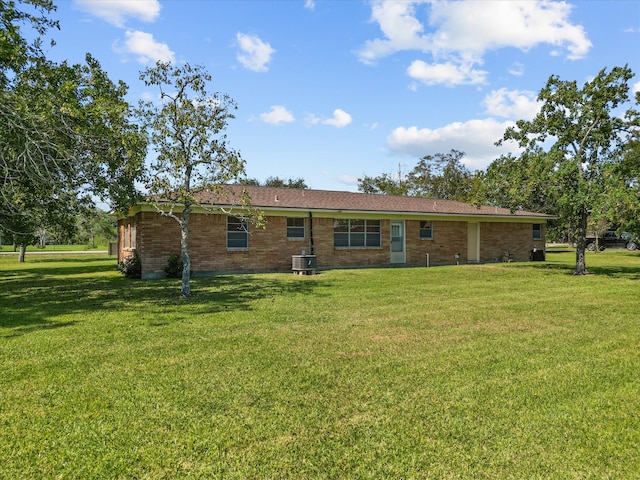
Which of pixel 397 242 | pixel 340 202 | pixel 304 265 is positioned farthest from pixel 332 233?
pixel 397 242

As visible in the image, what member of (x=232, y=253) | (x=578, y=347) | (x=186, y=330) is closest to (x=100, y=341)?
(x=186, y=330)

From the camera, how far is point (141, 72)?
10.6 metres

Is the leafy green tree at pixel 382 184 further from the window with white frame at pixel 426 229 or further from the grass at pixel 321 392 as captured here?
the grass at pixel 321 392

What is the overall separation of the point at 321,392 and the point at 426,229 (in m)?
18.1

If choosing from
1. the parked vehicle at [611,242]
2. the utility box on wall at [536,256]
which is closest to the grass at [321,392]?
the utility box on wall at [536,256]

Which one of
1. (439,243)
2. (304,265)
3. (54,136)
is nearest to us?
(54,136)

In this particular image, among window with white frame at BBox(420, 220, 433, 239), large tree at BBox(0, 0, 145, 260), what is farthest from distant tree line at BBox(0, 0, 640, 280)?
window with white frame at BBox(420, 220, 433, 239)

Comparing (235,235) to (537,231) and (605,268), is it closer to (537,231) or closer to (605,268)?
(605,268)

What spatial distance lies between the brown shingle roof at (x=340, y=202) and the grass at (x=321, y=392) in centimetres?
945

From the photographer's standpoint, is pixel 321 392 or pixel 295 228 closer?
pixel 321 392

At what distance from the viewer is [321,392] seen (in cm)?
427

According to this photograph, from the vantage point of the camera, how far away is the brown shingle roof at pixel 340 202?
1802cm

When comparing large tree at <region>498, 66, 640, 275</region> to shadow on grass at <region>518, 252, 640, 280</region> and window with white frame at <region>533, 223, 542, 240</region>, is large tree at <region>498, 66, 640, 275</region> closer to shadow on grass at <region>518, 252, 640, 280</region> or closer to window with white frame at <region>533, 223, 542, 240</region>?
shadow on grass at <region>518, 252, 640, 280</region>

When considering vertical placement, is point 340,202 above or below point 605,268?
above
